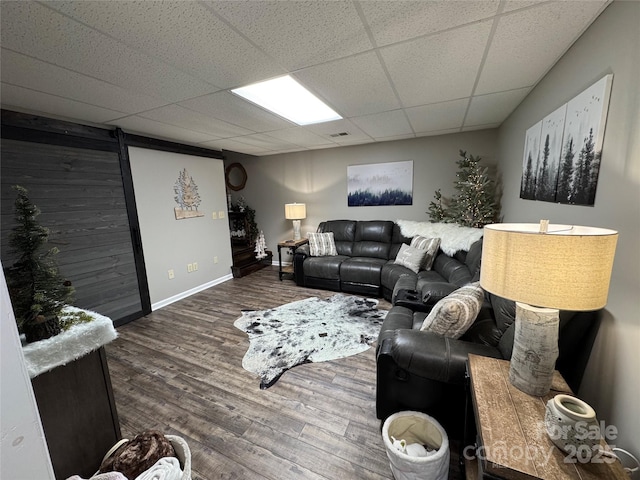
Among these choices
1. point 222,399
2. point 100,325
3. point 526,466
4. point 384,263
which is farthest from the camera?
point 384,263

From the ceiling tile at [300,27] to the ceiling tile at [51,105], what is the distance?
188cm

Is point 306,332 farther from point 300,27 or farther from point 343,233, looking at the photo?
point 300,27

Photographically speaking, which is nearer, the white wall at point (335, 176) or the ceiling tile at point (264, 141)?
the ceiling tile at point (264, 141)

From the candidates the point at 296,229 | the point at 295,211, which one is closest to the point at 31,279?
the point at 295,211

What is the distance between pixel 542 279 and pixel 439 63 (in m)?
1.58

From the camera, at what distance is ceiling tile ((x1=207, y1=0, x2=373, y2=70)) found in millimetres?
1161

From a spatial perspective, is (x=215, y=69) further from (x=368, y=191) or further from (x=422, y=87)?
(x=368, y=191)

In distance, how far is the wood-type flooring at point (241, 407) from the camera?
1411 mm

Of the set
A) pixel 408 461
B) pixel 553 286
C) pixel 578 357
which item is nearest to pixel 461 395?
pixel 408 461

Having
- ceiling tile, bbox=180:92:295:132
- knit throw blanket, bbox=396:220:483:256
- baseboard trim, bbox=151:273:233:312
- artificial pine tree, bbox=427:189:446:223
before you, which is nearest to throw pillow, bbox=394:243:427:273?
knit throw blanket, bbox=396:220:483:256

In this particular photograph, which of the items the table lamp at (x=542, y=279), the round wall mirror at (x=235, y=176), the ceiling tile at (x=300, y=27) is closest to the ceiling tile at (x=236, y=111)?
the ceiling tile at (x=300, y=27)

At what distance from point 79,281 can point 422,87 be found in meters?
3.86

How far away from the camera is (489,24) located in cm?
133

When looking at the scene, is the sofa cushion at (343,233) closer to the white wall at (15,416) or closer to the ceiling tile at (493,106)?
the ceiling tile at (493,106)
